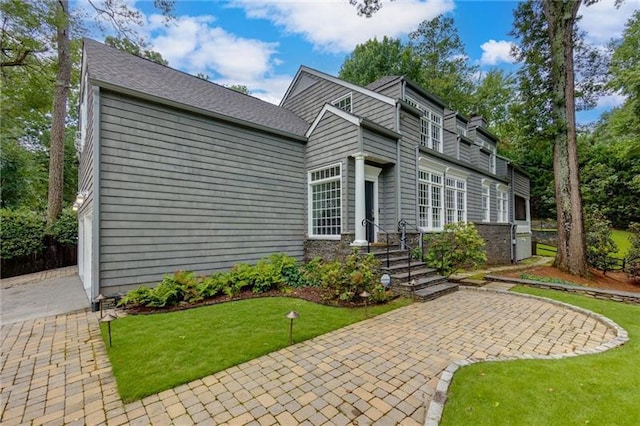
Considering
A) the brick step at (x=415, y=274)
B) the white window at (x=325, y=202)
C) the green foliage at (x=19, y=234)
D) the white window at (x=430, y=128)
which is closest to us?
the brick step at (x=415, y=274)

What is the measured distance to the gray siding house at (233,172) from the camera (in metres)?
6.05

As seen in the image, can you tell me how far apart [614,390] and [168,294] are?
22.7 feet

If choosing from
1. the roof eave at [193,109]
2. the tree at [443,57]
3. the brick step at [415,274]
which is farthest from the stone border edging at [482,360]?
the tree at [443,57]

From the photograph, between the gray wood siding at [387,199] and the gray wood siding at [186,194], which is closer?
the gray wood siding at [186,194]

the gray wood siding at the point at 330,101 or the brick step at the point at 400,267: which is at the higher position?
the gray wood siding at the point at 330,101

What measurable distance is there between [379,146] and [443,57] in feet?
66.2

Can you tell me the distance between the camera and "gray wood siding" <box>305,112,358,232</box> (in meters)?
8.05

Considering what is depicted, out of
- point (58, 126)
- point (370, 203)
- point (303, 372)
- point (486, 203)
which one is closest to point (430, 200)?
point (370, 203)

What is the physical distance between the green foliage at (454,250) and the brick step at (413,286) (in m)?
0.85

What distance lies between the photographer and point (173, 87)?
785cm

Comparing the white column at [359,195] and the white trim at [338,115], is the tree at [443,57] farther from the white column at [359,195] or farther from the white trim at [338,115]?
the white column at [359,195]

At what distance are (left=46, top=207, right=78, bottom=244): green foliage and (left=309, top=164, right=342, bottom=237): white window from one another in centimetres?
1101

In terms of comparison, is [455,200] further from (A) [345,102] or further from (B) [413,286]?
(B) [413,286]

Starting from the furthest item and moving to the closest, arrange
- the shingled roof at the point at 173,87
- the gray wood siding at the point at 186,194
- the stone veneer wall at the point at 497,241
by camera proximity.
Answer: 1. the stone veneer wall at the point at 497,241
2. the shingled roof at the point at 173,87
3. the gray wood siding at the point at 186,194
